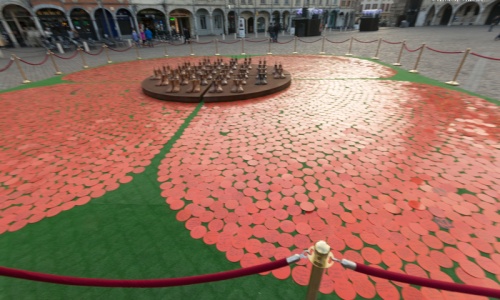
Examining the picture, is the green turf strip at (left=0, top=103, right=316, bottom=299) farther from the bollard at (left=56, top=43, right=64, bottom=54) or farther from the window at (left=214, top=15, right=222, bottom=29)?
the window at (left=214, top=15, right=222, bottom=29)

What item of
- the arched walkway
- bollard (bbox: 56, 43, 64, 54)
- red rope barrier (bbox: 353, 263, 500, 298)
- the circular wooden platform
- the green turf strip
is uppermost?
the arched walkway

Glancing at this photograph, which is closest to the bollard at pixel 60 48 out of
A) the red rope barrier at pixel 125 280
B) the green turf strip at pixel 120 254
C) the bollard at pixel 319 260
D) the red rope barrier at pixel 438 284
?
the green turf strip at pixel 120 254

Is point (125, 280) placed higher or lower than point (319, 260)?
lower

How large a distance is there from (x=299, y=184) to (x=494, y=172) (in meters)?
3.27

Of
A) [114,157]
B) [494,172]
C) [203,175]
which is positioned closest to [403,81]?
[494,172]

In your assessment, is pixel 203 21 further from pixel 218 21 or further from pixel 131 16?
pixel 131 16

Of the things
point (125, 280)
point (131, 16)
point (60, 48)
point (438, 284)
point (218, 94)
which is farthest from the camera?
point (131, 16)

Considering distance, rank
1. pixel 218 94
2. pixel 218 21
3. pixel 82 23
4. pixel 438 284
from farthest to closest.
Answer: pixel 218 21, pixel 82 23, pixel 218 94, pixel 438 284

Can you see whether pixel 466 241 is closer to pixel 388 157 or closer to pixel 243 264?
pixel 388 157

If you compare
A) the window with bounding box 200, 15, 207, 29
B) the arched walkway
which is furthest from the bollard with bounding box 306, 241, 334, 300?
the window with bounding box 200, 15, 207, 29

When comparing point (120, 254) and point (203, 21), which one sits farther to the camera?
point (203, 21)

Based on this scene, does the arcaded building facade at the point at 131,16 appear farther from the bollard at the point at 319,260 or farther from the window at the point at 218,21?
the bollard at the point at 319,260

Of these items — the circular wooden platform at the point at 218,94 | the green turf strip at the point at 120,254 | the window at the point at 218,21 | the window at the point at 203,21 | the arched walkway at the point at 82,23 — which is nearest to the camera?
the green turf strip at the point at 120,254

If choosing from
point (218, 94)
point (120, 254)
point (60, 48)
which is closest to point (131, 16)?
point (60, 48)
